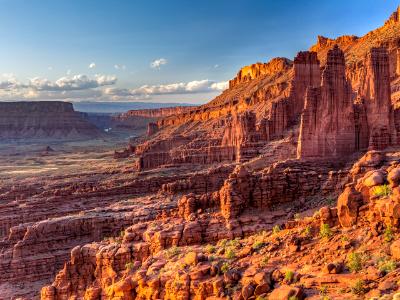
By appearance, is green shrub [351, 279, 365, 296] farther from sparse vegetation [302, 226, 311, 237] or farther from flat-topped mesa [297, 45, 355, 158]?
flat-topped mesa [297, 45, 355, 158]

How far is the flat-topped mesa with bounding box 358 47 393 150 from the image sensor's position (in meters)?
27.5

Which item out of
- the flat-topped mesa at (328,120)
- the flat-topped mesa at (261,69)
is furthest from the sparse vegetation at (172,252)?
the flat-topped mesa at (261,69)

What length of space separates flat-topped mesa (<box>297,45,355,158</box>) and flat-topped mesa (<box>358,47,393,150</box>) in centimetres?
104

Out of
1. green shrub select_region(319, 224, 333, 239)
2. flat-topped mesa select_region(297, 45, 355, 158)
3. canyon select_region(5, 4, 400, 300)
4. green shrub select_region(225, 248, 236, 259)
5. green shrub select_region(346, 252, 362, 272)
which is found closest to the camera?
green shrub select_region(346, 252, 362, 272)

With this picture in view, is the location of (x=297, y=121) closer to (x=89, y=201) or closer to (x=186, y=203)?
(x=89, y=201)

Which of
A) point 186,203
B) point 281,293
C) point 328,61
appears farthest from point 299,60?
point 281,293

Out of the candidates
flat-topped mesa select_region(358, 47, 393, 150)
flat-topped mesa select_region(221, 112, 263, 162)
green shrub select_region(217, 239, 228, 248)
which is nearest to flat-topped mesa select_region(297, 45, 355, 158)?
flat-topped mesa select_region(358, 47, 393, 150)

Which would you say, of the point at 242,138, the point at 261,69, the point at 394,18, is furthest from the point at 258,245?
the point at 261,69

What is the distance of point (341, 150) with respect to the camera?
92.1 ft

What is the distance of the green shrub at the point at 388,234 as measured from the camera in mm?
11912

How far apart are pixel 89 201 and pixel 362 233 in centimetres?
3392

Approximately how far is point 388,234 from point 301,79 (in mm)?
36700

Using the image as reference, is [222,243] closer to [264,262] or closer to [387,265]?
[264,262]

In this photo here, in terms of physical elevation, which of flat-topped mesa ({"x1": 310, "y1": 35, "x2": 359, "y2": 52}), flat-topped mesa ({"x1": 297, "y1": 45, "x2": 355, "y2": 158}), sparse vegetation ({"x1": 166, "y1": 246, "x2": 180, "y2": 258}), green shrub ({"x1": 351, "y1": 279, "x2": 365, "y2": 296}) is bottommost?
sparse vegetation ({"x1": 166, "y1": 246, "x2": 180, "y2": 258})
